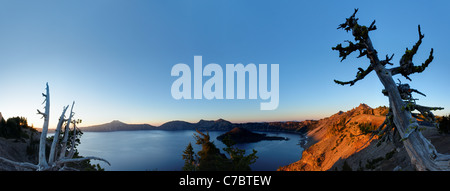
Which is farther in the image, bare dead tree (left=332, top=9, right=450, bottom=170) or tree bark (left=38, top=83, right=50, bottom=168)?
bare dead tree (left=332, top=9, right=450, bottom=170)

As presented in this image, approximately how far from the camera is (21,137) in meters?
51.8

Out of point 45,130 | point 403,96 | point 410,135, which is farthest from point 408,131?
point 45,130

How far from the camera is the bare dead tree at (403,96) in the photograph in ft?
29.0

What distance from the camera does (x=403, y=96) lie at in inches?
420

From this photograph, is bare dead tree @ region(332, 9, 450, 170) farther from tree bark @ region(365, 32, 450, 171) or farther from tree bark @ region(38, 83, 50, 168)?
tree bark @ region(38, 83, 50, 168)

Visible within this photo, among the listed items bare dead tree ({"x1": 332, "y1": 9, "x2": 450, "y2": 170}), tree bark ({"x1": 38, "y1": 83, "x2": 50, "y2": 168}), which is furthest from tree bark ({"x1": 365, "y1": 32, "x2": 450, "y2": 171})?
tree bark ({"x1": 38, "y1": 83, "x2": 50, "y2": 168})

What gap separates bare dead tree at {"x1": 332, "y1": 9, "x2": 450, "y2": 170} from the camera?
884 cm

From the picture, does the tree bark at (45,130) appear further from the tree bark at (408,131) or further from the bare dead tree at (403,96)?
the tree bark at (408,131)

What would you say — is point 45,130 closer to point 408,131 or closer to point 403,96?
point 408,131

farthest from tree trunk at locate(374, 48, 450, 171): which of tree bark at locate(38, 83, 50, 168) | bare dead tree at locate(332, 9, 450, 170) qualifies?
tree bark at locate(38, 83, 50, 168)

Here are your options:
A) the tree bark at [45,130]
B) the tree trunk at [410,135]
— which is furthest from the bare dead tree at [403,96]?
the tree bark at [45,130]
